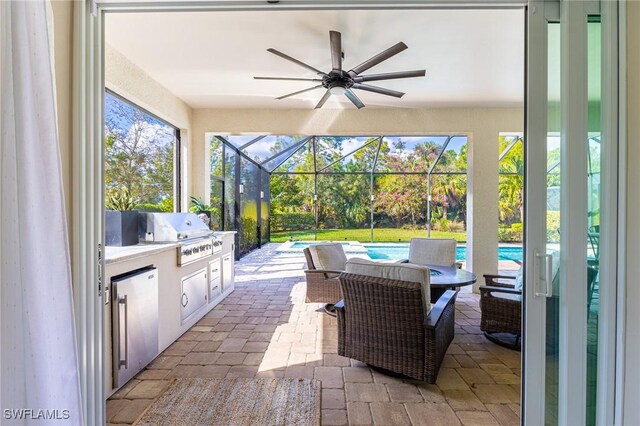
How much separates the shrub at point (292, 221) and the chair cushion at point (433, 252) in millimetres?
5889

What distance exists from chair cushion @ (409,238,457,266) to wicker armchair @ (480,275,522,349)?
843 mm

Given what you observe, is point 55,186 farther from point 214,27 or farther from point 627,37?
point 214,27

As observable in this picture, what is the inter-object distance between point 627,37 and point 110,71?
3779 millimetres

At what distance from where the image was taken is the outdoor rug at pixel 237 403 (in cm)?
196

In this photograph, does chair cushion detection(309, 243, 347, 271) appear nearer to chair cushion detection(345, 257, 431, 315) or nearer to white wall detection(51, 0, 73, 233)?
chair cushion detection(345, 257, 431, 315)

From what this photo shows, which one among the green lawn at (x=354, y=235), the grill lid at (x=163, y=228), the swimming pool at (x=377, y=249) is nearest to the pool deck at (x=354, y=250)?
the swimming pool at (x=377, y=249)

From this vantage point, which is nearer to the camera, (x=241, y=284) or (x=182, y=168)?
(x=182, y=168)

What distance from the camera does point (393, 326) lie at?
231cm

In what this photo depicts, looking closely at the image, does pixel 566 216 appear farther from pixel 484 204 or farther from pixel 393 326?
pixel 484 204

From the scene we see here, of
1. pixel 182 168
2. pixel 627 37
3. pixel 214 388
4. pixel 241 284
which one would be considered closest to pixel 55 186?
pixel 214 388

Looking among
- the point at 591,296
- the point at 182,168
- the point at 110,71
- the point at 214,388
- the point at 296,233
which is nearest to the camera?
the point at 591,296

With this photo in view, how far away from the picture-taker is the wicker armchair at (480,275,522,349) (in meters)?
2.91

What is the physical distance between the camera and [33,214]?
0.99 metres

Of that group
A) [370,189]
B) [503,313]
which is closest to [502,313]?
[503,313]
